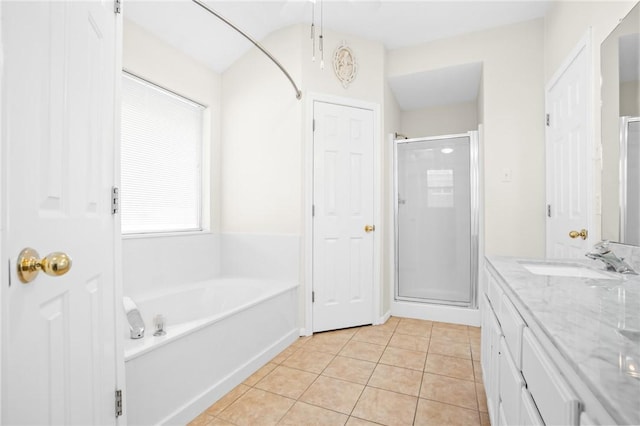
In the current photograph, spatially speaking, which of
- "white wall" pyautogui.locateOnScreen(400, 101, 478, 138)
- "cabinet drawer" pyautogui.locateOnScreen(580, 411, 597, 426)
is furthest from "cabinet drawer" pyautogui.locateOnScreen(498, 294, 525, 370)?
"white wall" pyautogui.locateOnScreen(400, 101, 478, 138)

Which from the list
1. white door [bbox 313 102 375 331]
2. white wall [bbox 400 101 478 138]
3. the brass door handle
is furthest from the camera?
white wall [bbox 400 101 478 138]

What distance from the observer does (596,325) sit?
652 millimetres

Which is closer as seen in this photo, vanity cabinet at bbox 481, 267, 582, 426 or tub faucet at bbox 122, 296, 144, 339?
vanity cabinet at bbox 481, 267, 582, 426

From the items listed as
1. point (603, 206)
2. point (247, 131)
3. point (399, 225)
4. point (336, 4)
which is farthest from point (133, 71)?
point (603, 206)

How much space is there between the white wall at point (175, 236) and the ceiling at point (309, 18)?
112mm

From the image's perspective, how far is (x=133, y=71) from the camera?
2.24 m

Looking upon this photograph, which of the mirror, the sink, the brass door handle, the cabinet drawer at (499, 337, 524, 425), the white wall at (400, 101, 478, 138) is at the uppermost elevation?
the white wall at (400, 101, 478, 138)

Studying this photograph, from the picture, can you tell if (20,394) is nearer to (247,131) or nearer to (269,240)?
(269,240)

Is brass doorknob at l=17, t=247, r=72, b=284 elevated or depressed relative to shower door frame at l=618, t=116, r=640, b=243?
depressed

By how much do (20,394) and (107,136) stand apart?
31.5 inches

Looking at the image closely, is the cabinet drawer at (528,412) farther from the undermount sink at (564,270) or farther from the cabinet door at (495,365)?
the undermount sink at (564,270)

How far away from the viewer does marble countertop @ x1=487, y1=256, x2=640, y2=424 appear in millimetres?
423

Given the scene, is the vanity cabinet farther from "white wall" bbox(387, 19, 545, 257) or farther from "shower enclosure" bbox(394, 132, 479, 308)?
"shower enclosure" bbox(394, 132, 479, 308)

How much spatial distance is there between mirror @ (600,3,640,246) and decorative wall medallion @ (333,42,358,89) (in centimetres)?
175
